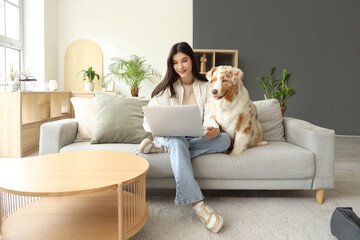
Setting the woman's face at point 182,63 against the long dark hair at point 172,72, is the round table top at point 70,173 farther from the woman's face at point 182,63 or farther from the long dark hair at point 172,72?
the woman's face at point 182,63

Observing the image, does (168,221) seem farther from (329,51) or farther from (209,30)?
(329,51)

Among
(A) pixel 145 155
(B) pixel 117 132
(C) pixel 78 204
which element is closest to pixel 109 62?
(B) pixel 117 132

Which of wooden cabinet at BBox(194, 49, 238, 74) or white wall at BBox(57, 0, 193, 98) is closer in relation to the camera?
wooden cabinet at BBox(194, 49, 238, 74)

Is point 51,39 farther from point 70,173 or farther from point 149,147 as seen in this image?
point 70,173

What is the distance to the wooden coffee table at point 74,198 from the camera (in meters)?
1.26

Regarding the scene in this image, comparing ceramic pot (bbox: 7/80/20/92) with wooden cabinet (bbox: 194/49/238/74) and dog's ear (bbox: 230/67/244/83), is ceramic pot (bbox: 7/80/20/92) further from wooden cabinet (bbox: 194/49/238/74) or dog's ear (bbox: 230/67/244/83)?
dog's ear (bbox: 230/67/244/83)

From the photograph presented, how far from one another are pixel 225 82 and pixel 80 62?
432 centimetres

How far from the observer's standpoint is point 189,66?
2.18 meters

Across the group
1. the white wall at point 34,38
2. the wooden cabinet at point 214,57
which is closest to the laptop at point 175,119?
the wooden cabinet at point 214,57

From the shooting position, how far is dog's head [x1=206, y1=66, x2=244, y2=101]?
1939mm

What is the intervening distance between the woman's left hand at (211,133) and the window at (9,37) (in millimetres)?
3405

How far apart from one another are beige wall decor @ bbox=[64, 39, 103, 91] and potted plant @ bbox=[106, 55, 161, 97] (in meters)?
0.29

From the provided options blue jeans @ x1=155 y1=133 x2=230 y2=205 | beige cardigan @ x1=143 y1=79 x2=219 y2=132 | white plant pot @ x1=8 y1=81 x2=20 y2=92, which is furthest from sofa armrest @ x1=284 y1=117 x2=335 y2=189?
white plant pot @ x1=8 y1=81 x2=20 y2=92

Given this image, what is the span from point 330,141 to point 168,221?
123 cm
